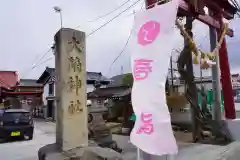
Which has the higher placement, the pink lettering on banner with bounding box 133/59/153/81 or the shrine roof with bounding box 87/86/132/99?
the shrine roof with bounding box 87/86/132/99

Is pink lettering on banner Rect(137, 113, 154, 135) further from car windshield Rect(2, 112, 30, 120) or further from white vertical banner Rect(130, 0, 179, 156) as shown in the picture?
car windshield Rect(2, 112, 30, 120)

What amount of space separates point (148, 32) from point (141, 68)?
2.06 feet

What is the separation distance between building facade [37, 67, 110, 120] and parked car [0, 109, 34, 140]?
17566 mm

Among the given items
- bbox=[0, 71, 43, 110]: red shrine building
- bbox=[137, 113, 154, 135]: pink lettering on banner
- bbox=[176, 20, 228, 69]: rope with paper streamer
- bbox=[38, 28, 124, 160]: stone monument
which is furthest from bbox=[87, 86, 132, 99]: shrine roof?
bbox=[137, 113, 154, 135]: pink lettering on banner

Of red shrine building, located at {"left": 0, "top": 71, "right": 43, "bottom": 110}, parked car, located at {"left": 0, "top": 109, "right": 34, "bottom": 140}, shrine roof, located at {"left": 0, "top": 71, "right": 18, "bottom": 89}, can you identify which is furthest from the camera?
shrine roof, located at {"left": 0, "top": 71, "right": 18, "bottom": 89}

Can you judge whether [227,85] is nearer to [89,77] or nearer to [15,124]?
[15,124]

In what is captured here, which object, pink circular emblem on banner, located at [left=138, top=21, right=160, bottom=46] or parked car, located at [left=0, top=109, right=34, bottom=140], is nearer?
pink circular emblem on banner, located at [left=138, top=21, right=160, bottom=46]

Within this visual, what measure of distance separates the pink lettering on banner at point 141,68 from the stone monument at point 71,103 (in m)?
2.17

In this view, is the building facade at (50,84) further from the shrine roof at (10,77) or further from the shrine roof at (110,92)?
the shrine roof at (110,92)

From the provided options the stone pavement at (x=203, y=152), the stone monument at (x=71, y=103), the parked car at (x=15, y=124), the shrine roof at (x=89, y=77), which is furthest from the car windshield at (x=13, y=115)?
the shrine roof at (x=89, y=77)

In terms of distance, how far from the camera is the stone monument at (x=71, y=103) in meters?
5.62

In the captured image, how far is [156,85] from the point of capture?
3.90 m

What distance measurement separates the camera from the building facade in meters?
33.1

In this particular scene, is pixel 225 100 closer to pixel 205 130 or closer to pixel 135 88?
pixel 205 130
